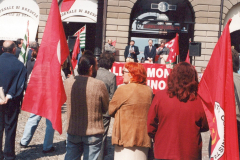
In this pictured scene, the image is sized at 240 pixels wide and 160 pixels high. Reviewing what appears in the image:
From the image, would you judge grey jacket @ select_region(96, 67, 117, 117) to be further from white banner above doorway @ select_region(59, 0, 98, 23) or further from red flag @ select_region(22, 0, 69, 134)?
white banner above doorway @ select_region(59, 0, 98, 23)

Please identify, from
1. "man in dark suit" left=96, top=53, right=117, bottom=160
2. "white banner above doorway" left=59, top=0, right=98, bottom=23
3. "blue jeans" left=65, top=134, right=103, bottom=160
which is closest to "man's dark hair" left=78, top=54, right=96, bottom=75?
"blue jeans" left=65, top=134, right=103, bottom=160

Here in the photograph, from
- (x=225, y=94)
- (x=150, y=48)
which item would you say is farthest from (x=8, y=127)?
(x=150, y=48)

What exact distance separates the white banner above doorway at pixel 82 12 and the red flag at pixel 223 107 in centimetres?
1318

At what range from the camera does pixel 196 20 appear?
15.5 meters

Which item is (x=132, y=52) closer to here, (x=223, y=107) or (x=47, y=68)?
(x=47, y=68)

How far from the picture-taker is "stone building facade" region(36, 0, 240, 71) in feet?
50.0

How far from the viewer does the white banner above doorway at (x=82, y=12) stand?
1559 cm

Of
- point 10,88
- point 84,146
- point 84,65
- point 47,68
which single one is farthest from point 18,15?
point 84,146

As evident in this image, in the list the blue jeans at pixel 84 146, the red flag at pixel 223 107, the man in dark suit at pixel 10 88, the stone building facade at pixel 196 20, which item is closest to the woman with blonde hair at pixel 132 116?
the blue jeans at pixel 84 146

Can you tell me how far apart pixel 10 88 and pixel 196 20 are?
39.9 ft

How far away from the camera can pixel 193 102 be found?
126 inches

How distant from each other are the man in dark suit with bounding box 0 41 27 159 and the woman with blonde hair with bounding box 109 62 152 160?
181 cm

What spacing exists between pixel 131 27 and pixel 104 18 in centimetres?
151

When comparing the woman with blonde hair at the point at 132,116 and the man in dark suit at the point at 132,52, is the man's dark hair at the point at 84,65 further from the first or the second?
the man in dark suit at the point at 132,52
